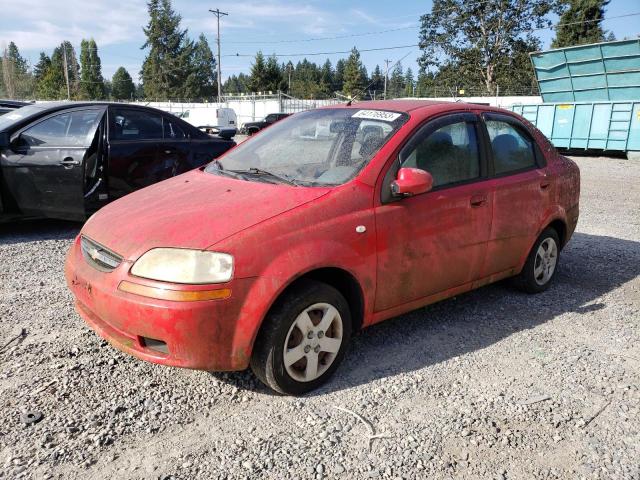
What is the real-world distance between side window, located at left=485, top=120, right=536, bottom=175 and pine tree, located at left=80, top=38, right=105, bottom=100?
92275 millimetres

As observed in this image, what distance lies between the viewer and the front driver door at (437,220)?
10.5 feet

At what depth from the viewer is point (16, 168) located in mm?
5688

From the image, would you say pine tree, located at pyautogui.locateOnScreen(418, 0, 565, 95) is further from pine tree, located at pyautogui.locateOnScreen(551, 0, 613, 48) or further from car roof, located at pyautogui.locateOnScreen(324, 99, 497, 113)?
car roof, located at pyautogui.locateOnScreen(324, 99, 497, 113)

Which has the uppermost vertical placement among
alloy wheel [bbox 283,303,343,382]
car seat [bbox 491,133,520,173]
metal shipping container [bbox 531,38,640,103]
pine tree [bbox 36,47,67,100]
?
pine tree [bbox 36,47,67,100]

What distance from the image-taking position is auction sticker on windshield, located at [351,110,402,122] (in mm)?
3562

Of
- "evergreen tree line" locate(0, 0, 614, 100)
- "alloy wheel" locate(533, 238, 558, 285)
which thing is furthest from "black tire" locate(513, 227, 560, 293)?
"evergreen tree line" locate(0, 0, 614, 100)

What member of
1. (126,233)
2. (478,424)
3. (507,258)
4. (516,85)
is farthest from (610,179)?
(516,85)

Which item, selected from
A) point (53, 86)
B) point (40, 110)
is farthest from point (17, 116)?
point (53, 86)

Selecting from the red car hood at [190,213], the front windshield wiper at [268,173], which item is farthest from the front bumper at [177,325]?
the front windshield wiper at [268,173]

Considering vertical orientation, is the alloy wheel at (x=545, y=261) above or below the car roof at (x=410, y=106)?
below

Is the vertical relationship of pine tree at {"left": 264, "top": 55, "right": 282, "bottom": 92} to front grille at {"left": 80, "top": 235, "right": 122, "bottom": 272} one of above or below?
above

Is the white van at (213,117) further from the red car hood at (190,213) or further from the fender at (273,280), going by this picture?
the fender at (273,280)

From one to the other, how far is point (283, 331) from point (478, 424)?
3.66ft

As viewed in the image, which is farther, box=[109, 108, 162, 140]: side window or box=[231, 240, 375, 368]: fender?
box=[109, 108, 162, 140]: side window
